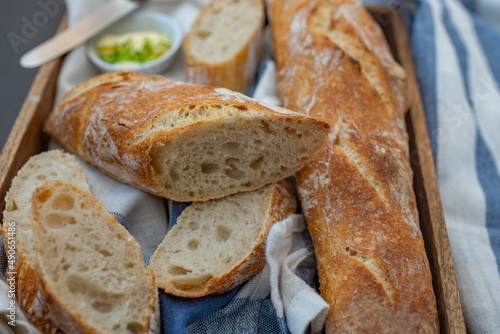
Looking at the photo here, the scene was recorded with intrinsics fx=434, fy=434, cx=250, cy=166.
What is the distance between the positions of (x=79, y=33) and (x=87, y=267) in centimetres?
188

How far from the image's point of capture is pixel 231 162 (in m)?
2.01

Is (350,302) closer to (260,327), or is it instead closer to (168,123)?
(260,327)

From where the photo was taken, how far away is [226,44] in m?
2.80

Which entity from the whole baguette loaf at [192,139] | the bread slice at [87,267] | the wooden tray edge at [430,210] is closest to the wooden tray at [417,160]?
the wooden tray edge at [430,210]

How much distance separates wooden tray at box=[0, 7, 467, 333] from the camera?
75.5 inches

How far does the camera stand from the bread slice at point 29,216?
1.76 metres

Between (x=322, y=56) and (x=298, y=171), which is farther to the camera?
(x=322, y=56)

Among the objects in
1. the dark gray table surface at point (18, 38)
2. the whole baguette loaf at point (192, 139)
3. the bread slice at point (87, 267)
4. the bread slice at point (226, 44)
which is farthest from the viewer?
the dark gray table surface at point (18, 38)

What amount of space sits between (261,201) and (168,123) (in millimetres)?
566

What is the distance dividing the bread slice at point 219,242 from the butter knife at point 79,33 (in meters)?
1.52

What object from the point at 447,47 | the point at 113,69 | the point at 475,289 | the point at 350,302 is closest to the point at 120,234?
the point at 350,302

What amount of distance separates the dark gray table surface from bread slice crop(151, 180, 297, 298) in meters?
1.84

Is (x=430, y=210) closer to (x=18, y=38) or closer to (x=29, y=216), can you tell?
(x=29, y=216)

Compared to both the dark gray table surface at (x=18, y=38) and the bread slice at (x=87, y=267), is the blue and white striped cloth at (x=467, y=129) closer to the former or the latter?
the bread slice at (x=87, y=267)
